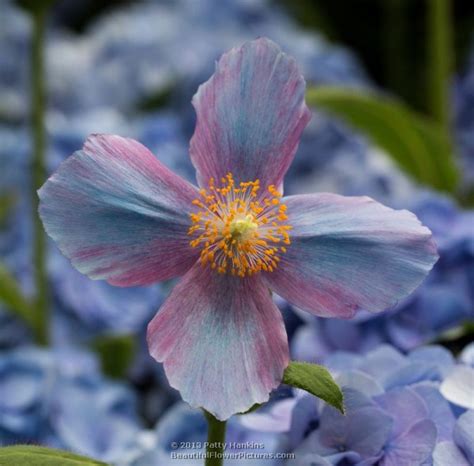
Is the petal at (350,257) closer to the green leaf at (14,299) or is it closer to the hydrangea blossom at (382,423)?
the hydrangea blossom at (382,423)

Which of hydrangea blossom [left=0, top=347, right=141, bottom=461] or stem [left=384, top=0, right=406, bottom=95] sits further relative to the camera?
stem [left=384, top=0, right=406, bottom=95]

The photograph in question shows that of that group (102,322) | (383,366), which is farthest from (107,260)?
(102,322)

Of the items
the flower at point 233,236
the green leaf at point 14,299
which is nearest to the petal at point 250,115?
the flower at point 233,236

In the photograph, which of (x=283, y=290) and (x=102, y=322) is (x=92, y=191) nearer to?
(x=283, y=290)

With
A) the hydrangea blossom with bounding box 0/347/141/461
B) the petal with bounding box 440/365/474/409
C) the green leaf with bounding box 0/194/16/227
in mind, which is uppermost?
the petal with bounding box 440/365/474/409

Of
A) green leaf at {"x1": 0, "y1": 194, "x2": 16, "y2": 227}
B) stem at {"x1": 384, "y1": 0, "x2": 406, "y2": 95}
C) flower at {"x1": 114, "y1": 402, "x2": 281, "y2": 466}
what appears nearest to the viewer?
flower at {"x1": 114, "y1": 402, "x2": 281, "y2": 466}

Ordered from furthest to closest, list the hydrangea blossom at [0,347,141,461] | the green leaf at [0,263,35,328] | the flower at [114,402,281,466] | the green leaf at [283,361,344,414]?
the green leaf at [0,263,35,328], the hydrangea blossom at [0,347,141,461], the flower at [114,402,281,466], the green leaf at [283,361,344,414]

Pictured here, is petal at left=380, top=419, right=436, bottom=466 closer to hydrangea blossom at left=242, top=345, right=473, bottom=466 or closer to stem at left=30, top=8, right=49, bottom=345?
hydrangea blossom at left=242, top=345, right=473, bottom=466

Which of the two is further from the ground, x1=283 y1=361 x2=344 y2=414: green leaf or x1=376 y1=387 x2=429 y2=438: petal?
x1=283 y1=361 x2=344 y2=414: green leaf

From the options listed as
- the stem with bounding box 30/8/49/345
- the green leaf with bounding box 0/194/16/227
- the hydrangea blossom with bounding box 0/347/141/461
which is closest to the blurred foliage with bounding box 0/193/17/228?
the green leaf with bounding box 0/194/16/227
